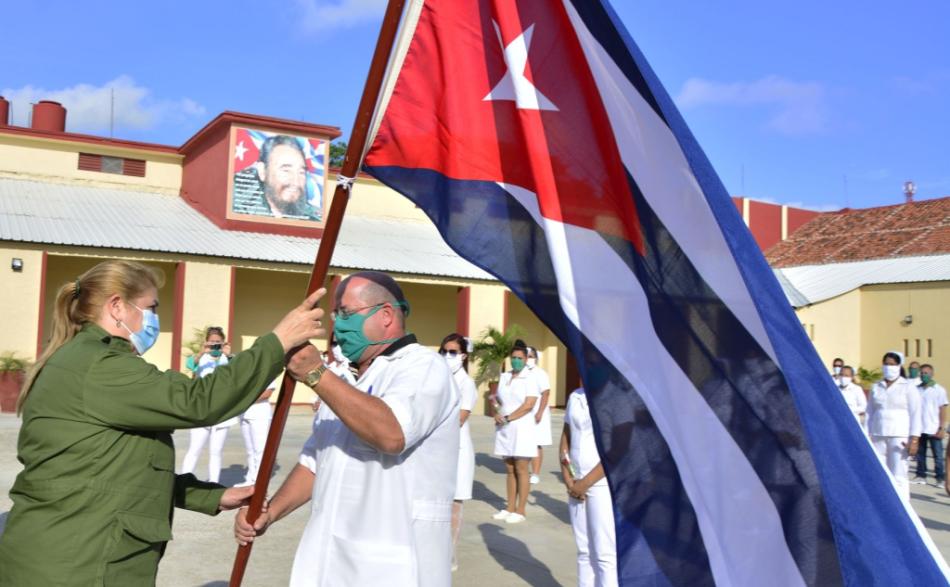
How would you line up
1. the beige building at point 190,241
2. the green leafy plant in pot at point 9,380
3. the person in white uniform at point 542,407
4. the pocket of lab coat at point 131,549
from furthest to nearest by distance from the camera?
1. the beige building at point 190,241
2. the green leafy plant in pot at point 9,380
3. the person in white uniform at point 542,407
4. the pocket of lab coat at point 131,549

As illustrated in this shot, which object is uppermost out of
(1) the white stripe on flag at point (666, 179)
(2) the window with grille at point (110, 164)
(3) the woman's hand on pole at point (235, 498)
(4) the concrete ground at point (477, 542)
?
(2) the window with grille at point (110, 164)

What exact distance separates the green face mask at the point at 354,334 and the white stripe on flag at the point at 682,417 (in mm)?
747

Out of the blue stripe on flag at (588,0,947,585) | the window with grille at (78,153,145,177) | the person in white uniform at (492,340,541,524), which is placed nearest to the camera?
the blue stripe on flag at (588,0,947,585)

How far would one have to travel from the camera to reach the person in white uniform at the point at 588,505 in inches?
227

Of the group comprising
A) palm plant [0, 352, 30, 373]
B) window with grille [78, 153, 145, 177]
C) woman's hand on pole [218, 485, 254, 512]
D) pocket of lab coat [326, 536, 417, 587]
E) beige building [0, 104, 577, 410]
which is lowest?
palm plant [0, 352, 30, 373]

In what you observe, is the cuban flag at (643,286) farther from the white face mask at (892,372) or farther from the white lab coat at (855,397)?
the white lab coat at (855,397)

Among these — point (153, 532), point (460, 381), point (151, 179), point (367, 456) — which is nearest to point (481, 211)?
point (367, 456)

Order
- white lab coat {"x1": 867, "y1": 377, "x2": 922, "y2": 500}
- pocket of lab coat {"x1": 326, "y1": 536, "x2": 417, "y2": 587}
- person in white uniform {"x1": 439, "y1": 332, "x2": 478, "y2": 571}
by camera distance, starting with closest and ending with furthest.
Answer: pocket of lab coat {"x1": 326, "y1": 536, "x2": 417, "y2": 587} < person in white uniform {"x1": 439, "y1": 332, "x2": 478, "y2": 571} < white lab coat {"x1": 867, "y1": 377, "x2": 922, "y2": 500}

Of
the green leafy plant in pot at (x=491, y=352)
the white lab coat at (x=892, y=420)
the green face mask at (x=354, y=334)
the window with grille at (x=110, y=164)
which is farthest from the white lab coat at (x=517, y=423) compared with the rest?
the window with grille at (x=110, y=164)

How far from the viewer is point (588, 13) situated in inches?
132

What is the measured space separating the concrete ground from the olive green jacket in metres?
4.12

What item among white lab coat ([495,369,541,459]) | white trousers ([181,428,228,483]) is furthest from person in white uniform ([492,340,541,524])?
white trousers ([181,428,228,483])

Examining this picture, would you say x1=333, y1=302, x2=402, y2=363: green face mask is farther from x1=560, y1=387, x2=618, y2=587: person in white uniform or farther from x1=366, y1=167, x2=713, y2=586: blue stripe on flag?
x1=560, y1=387, x2=618, y2=587: person in white uniform

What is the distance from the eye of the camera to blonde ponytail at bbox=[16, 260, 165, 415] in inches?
131
